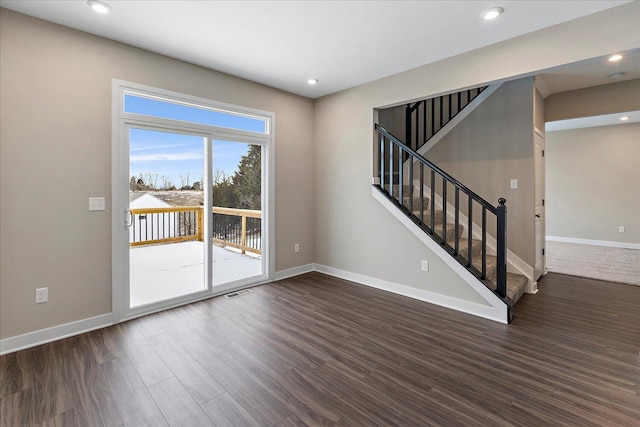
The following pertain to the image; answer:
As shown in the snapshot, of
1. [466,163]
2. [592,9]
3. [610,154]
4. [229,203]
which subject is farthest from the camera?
[610,154]

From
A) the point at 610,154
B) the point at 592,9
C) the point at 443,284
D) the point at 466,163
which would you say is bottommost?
the point at 443,284

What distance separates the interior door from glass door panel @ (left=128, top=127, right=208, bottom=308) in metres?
4.30

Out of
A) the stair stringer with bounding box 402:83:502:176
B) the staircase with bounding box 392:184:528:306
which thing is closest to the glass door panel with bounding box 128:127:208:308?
the staircase with bounding box 392:184:528:306

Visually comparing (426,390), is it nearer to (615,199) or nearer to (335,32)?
(335,32)

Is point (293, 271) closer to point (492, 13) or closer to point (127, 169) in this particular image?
point (127, 169)

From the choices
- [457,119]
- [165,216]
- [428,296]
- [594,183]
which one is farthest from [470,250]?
[594,183]

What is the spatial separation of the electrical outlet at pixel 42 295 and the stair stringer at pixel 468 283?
363 cm

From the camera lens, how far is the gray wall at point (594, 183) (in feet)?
20.4

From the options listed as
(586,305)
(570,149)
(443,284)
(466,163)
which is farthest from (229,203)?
(570,149)

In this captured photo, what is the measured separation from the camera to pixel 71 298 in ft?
9.02

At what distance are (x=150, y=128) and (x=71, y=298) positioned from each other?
1811mm

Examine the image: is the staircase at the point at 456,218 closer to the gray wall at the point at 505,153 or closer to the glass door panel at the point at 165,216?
the gray wall at the point at 505,153

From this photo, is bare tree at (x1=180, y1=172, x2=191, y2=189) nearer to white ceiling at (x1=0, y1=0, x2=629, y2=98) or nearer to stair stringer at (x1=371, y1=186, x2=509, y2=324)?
white ceiling at (x1=0, y1=0, x2=629, y2=98)

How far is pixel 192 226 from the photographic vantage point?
12.1ft
